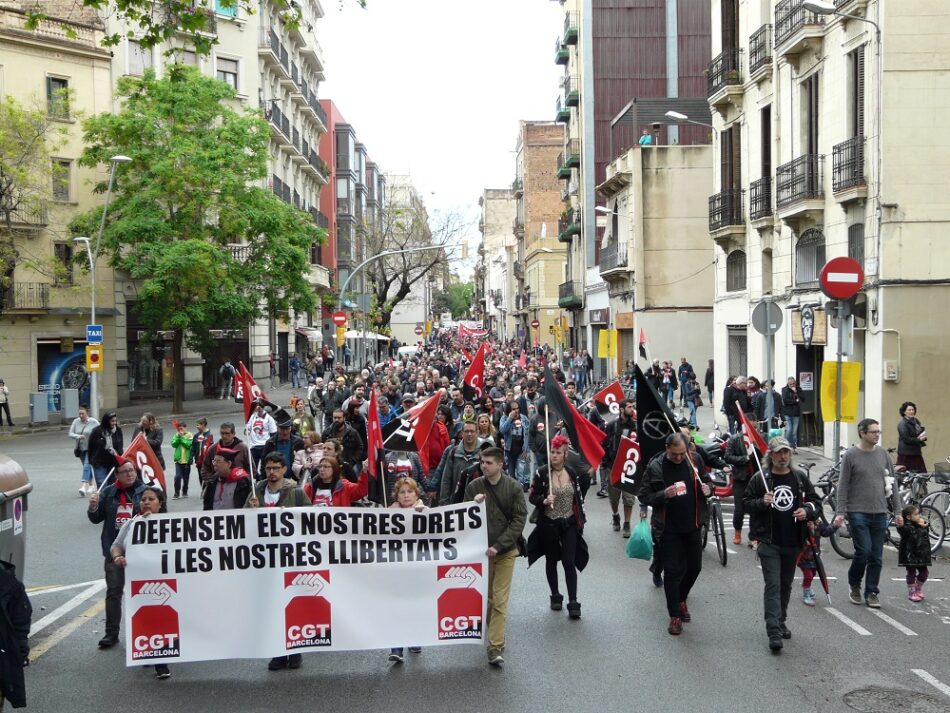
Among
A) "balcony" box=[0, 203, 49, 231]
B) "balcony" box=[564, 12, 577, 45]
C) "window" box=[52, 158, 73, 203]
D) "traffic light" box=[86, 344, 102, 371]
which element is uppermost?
"balcony" box=[564, 12, 577, 45]

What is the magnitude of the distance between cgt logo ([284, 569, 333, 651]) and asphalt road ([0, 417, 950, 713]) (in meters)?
0.24

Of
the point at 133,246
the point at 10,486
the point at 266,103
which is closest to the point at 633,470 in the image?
the point at 10,486

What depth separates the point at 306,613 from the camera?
25.4 feet

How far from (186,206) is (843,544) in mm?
27522

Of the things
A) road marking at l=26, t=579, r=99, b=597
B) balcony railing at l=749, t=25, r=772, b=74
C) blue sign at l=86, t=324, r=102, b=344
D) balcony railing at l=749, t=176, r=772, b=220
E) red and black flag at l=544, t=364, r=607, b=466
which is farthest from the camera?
blue sign at l=86, t=324, r=102, b=344

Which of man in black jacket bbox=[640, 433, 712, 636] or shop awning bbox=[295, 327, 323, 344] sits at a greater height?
shop awning bbox=[295, 327, 323, 344]

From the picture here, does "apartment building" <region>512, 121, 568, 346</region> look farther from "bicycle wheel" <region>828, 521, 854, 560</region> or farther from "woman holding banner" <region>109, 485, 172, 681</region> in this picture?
"woman holding banner" <region>109, 485, 172, 681</region>

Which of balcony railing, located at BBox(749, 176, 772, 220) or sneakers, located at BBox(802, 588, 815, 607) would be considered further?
balcony railing, located at BBox(749, 176, 772, 220)

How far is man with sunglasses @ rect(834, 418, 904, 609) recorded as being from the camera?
950 centimetres

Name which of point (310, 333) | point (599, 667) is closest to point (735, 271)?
point (599, 667)

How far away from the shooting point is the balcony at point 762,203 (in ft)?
80.8

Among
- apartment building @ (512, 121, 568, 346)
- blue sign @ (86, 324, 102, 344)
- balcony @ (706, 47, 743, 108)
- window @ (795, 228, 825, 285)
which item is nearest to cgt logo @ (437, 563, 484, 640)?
window @ (795, 228, 825, 285)

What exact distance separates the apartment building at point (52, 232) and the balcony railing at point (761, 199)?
20939 millimetres

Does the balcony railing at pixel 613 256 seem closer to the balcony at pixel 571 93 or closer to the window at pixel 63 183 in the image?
the balcony at pixel 571 93
